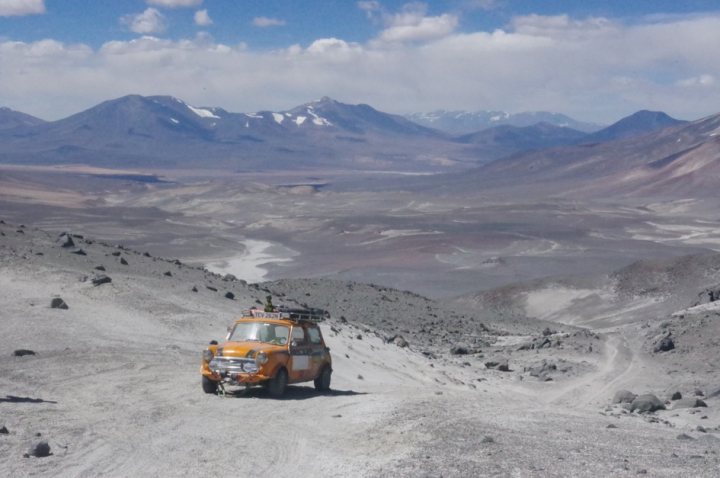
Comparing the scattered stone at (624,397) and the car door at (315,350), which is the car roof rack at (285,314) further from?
the scattered stone at (624,397)

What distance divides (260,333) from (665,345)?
15.6 meters

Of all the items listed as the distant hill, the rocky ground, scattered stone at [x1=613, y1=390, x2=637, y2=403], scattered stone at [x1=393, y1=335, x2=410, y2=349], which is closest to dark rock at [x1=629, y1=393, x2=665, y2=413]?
the rocky ground

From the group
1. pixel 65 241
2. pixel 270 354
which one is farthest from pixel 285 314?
pixel 65 241

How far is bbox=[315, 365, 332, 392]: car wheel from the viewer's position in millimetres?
15812

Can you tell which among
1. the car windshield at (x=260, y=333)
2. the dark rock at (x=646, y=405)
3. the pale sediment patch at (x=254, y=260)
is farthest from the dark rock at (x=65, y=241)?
the pale sediment patch at (x=254, y=260)

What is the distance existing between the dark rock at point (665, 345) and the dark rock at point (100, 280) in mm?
14074

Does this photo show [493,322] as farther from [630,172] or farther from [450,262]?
[630,172]

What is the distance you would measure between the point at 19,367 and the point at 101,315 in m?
5.01

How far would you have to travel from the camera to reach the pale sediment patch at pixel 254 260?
63.1 meters

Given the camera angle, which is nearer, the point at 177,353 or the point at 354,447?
the point at 354,447

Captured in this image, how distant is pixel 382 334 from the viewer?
28812 millimetres

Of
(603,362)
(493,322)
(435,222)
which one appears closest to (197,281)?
(603,362)

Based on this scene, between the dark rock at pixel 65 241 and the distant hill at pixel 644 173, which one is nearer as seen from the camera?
the dark rock at pixel 65 241

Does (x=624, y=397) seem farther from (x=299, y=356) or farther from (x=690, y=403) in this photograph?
(x=299, y=356)
